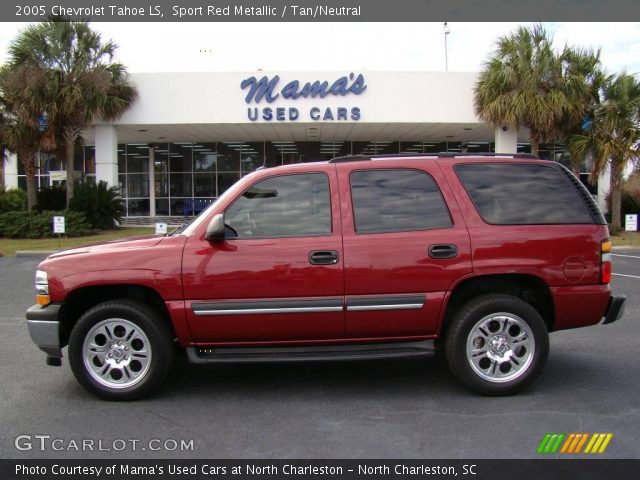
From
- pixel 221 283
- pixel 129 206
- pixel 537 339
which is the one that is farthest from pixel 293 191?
pixel 129 206

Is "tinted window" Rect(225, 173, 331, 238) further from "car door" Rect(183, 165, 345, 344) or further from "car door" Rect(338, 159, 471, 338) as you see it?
"car door" Rect(338, 159, 471, 338)

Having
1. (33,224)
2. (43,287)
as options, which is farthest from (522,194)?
(33,224)

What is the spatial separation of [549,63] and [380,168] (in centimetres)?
1801

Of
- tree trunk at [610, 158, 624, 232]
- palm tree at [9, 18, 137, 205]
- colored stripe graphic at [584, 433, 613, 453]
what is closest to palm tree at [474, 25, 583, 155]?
tree trunk at [610, 158, 624, 232]

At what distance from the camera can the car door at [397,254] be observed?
4422mm

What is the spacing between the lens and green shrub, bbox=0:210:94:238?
20828mm

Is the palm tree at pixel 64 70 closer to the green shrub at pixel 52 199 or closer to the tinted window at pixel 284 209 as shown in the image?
the green shrub at pixel 52 199

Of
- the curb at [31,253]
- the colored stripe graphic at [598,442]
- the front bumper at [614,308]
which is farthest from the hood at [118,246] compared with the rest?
the curb at [31,253]

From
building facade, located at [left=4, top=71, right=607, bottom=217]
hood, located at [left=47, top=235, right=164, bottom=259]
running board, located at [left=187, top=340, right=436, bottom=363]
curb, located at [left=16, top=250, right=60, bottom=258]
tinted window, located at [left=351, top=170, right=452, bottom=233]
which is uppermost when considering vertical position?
building facade, located at [left=4, top=71, right=607, bottom=217]

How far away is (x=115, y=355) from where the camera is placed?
4.54 meters

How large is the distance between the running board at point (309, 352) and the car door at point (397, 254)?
0.34 feet

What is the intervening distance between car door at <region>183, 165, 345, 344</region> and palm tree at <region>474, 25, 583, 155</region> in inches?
688
